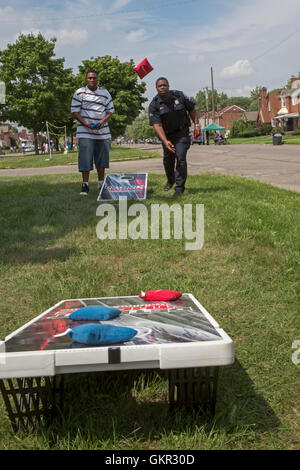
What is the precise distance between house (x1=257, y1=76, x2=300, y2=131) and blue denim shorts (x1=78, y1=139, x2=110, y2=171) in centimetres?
6099

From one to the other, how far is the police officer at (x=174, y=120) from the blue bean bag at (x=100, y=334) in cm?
500

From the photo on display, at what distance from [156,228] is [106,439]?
325 centimetres

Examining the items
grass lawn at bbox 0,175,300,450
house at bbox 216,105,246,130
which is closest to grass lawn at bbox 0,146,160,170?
grass lawn at bbox 0,175,300,450

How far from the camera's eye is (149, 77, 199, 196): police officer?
673 centimetres

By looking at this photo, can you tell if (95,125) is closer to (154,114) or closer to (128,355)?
(154,114)

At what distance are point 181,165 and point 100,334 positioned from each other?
5172 mm

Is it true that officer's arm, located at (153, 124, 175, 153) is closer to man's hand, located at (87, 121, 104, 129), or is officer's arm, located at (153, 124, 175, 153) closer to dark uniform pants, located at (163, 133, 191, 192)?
dark uniform pants, located at (163, 133, 191, 192)

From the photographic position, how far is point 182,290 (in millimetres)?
3482

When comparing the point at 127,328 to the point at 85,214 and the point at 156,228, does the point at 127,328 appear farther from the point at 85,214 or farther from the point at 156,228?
the point at 85,214

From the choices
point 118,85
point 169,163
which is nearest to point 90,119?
point 169,163

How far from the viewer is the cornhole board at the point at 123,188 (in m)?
6.50

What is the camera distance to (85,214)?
19.0 ft

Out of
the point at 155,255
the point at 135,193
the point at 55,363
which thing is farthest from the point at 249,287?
the point at 135,193

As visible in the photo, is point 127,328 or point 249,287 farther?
point 249,287
